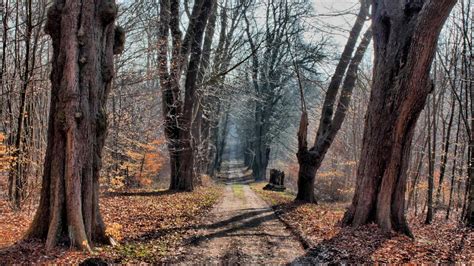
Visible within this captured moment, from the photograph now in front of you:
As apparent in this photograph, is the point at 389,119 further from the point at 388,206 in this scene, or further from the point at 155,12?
the point at 155,12

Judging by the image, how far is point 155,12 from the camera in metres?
17.8

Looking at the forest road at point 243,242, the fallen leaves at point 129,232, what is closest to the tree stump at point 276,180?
the fallen leaves at point 129,232

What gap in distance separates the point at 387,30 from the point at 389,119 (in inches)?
86.5

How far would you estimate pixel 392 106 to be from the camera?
8.59 meters

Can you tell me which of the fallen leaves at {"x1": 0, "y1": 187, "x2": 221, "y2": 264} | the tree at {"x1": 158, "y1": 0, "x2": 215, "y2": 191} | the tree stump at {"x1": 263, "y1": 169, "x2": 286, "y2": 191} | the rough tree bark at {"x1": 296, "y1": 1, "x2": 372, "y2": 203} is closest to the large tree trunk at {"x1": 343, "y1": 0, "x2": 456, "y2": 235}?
the fallen leaves at {"x1": 0, "y1": 187, "x2": 221, "y2": 264}

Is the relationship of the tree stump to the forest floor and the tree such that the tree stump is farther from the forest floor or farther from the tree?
the forest floor

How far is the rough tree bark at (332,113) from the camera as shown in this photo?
15.3 metres

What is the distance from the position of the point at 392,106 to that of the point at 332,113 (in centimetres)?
733

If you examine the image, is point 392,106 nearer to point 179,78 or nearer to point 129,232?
point 129,232

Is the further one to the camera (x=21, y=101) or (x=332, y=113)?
(x=332, y=113)

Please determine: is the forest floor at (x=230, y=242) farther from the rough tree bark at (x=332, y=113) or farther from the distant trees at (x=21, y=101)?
the rough tree bark at (x=332, y=113)

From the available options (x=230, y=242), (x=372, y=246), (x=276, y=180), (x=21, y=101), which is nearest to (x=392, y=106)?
(x=372, y=246)

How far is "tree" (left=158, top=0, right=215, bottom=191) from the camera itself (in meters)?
15.9

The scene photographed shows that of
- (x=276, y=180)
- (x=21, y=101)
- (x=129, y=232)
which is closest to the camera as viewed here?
(x=129, y=232)
